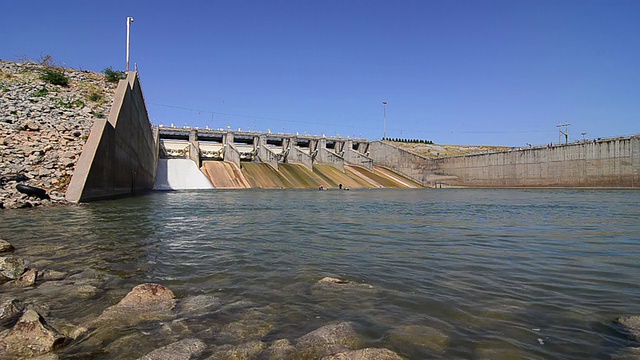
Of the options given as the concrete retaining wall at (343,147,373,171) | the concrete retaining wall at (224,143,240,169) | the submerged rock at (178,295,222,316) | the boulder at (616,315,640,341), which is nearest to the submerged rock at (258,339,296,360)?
the submerged rock at (178,295,222,316)

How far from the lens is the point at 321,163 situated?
62375 millimetres

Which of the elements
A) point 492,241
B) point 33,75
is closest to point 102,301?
point 492,241

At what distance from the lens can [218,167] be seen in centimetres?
4947

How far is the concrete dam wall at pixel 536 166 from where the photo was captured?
4175 cm

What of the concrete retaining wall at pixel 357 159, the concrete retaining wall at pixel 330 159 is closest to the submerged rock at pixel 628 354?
the concrete retaining wall at pixel 330 159

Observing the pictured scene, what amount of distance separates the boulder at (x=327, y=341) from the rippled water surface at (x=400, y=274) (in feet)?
0.43

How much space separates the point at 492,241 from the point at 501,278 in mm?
3678

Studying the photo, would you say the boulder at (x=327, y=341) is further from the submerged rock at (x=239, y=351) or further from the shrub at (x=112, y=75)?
the shrub at (x=112, y=75)

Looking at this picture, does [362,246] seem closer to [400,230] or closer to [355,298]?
[400,230]

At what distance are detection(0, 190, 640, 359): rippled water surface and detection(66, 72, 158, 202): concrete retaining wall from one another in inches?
203

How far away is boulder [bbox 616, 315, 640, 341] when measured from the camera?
326cm

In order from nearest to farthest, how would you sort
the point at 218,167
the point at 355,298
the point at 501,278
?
the point at 355,298, the point at 501,278, the point at 218,167

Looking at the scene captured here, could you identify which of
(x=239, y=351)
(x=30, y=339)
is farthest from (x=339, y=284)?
(x=30, y=339)

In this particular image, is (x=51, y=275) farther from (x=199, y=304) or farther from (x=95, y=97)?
(x=95, y=97)
